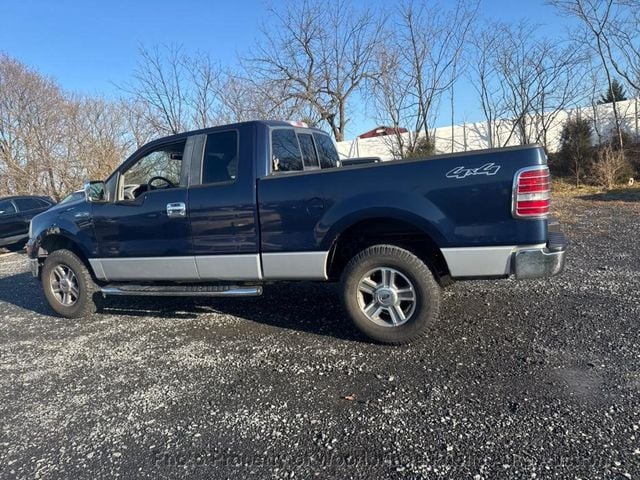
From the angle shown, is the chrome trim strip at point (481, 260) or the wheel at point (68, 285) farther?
the wheel at point (68, 285)

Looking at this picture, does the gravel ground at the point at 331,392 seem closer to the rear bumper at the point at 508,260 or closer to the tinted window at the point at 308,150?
the rear bumper at the point at 508,260

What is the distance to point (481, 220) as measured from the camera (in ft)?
10.9

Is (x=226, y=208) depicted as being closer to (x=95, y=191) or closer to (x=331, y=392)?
(x=95, y=191)

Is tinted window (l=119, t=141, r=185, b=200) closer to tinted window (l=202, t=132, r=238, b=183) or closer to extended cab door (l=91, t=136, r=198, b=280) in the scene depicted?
extended cab door (l=91, t=136, r=198, b=280)

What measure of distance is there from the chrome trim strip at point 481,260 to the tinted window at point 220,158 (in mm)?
2178

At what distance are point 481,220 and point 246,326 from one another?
261 cm

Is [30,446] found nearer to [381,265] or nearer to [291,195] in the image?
[291,195]

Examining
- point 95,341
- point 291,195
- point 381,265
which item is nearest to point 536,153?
point 381,265

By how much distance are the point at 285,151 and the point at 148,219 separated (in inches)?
63.8

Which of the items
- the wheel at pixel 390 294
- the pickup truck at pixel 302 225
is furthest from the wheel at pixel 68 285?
the wheel at pixel 390 294

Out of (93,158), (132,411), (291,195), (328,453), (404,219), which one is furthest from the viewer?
(93,158)

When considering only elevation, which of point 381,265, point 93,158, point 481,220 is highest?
point 93,158

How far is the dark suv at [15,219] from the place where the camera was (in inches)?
445

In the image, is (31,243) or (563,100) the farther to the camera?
(563,100)
